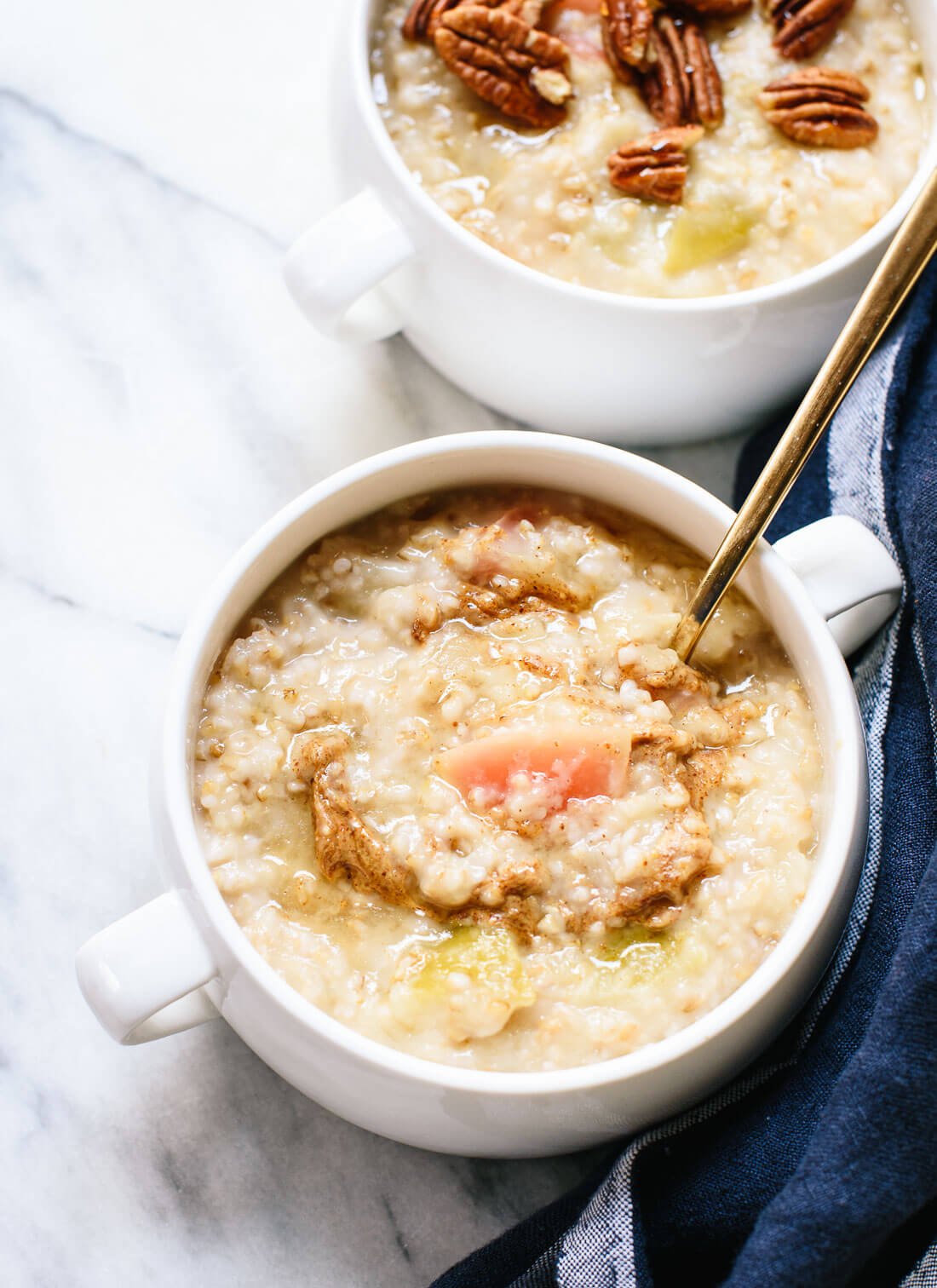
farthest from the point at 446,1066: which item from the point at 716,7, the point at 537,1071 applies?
the point at 716,7

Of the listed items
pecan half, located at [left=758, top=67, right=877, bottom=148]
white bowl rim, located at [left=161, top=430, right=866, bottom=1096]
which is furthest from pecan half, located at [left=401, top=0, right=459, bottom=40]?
white bowl rim, located at [left=161, top=430, right=866, bottom=1096]

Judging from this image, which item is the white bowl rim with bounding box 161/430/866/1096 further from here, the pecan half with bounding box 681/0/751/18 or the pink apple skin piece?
the pecan half with bounding box 681/0/751/18

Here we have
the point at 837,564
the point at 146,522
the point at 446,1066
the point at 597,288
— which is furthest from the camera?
the point at 146,522

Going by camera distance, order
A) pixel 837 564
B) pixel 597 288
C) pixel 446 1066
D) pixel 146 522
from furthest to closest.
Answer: pixel 146 522 → pixel 597 288 → pixel 837 564 → pixel 446 1066

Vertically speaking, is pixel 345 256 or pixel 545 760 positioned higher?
pixel 345 256

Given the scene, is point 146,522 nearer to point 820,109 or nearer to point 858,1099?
point 820,109
